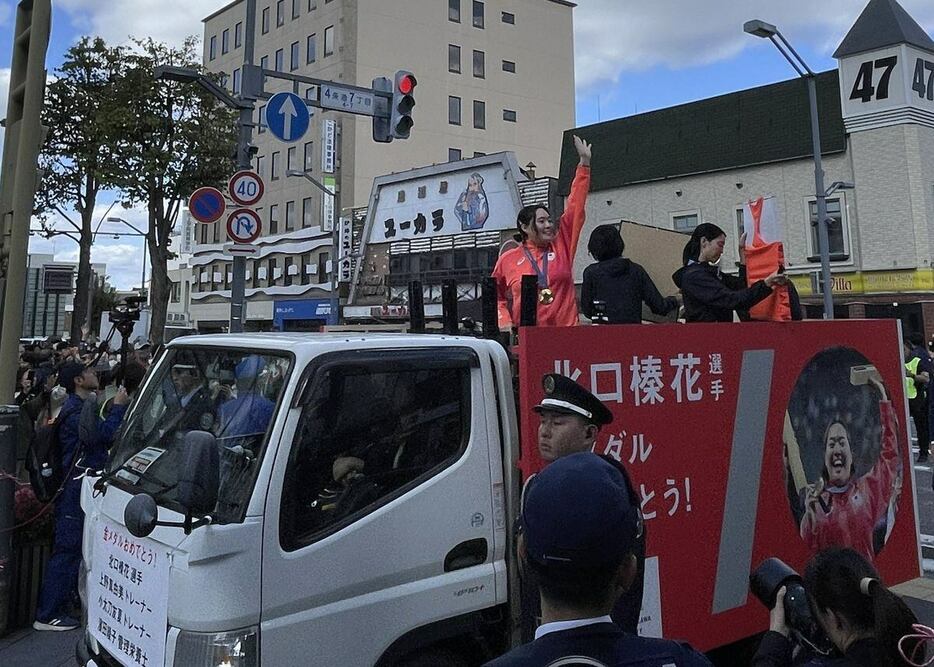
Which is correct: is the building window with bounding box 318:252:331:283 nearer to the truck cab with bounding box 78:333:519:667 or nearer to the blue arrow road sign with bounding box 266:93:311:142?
the blue arrow road sign with bounding box 266:93:311:142

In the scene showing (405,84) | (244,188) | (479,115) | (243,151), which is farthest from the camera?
(479,115)

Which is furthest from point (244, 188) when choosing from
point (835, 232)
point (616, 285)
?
point (835, 232)

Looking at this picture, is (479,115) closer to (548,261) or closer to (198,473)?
(548,261)

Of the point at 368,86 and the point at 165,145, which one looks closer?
the point at 165,145

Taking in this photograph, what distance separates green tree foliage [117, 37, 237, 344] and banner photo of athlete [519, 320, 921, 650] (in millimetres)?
16563

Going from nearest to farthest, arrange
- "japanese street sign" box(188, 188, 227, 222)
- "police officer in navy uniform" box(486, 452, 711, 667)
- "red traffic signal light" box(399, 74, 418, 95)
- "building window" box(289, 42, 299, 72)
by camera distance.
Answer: "police officer in navy uniform" box(486, 452, 711, 667) < "japanese street sign" box(188, 188, 227, 222) < "red traffic signal light" box(399, 74, 418, 95) < "building window" box(289, 42, 299, 72)

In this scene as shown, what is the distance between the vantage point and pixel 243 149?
9.70 meters

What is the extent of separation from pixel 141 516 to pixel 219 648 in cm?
52

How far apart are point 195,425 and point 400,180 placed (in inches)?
1252

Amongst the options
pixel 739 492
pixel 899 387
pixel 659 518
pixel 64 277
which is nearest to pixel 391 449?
pixel 659 518

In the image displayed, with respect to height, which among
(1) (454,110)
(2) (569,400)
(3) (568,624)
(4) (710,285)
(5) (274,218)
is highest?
(1) (454,110)

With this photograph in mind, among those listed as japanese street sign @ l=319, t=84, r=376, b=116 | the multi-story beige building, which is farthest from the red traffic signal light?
the multi-story beige building

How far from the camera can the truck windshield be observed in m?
2.62

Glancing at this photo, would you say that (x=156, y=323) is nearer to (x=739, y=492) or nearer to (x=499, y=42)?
(x=739, y=492)
